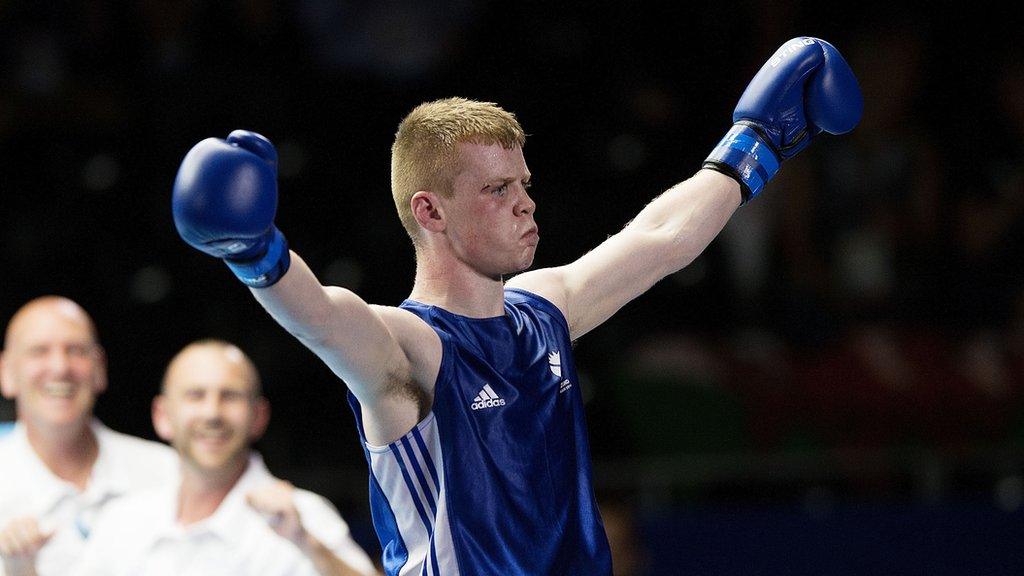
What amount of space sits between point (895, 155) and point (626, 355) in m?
1.92

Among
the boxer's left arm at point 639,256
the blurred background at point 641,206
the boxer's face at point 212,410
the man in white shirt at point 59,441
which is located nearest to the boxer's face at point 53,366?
the man in white shirt at point 59,441

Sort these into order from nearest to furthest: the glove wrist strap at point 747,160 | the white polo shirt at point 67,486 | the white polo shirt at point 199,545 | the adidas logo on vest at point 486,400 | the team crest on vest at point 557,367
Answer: the adidas logo on vest at point 486,400 < the team crest on vest at point 557,367 < the glove wrist strap at point 747,160 < the white polo shirt at point 199,545 < the white polo shirt at point 67,486

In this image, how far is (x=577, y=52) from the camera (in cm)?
758

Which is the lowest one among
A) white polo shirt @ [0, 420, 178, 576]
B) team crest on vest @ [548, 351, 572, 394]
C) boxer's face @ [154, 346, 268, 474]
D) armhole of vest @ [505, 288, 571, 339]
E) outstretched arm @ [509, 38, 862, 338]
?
white polo shirt @ [0, 420, 178, 576]

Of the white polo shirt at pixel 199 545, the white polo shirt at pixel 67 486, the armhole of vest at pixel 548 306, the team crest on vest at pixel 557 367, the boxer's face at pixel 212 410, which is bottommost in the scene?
the white polo shirt at pixel 199 545

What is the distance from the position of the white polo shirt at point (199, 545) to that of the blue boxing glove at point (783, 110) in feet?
6.54

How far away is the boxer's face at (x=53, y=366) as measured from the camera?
4855 millimetres

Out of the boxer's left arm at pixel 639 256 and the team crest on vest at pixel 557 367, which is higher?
the boxer's left arm at pixel 639 256

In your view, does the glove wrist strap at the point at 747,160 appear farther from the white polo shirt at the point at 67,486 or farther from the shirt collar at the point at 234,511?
the white polo shirt at the point at 67,486

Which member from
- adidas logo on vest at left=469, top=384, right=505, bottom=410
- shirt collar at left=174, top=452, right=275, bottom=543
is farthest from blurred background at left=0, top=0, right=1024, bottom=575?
adidas logo on vest at left=469, top=384, right=505, bottom=410

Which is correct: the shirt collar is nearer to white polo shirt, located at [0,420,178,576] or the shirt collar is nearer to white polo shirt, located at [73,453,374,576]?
white polo shirt, located at [73,453,374,576]

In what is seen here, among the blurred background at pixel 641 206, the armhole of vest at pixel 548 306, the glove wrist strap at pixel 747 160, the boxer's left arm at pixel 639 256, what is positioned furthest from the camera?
the blurred background at pixel 641 206

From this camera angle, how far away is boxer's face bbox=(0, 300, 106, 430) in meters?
4.86

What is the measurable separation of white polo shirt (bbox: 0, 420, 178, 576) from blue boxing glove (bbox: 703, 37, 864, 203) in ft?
8.34
